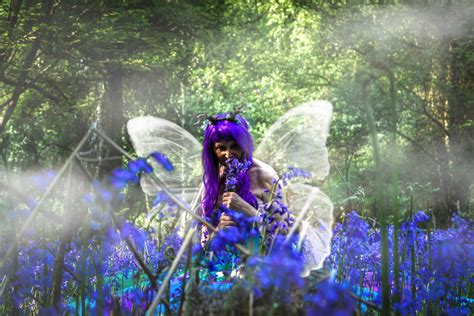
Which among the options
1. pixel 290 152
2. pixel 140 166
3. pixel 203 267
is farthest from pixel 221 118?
pixel 140 166

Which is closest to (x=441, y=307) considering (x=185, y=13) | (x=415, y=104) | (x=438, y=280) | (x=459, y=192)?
(x=438, y=280)

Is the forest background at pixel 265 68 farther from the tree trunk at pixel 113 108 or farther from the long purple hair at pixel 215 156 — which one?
the long purple hair at pixel 215 156

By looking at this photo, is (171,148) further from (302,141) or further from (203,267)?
(203,267)

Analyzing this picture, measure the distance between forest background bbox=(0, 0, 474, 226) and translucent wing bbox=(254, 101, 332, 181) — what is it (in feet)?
18.6

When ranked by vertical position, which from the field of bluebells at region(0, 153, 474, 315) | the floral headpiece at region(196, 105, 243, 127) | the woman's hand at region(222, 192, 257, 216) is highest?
the floral headpiece at region(196, 105, 243, 127)

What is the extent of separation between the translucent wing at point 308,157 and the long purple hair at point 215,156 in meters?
0.29

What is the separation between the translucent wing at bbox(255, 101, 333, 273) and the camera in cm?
271

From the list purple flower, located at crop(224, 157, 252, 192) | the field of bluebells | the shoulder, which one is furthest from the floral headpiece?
purple flower, located at crop(224, 157, 252, 192)

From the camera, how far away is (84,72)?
15.2 m

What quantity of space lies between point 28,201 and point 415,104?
42.3ft

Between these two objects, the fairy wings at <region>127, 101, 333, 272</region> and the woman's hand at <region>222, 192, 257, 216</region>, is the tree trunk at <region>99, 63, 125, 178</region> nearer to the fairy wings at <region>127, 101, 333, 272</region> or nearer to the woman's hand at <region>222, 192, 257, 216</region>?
the fairy wings at <region>127, 101, 333, 272</region>

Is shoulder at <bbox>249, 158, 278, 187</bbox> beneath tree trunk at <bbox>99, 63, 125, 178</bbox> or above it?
beneath

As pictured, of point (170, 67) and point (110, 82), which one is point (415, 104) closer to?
point (170, 67)

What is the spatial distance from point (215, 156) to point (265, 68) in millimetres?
11942
